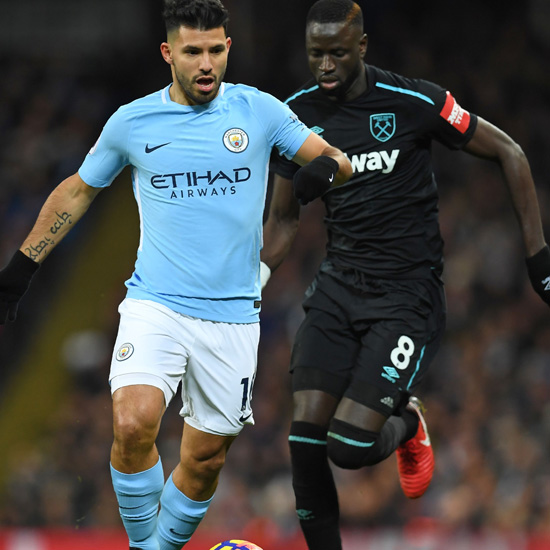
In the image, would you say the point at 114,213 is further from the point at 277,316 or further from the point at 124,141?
the point at 124,141

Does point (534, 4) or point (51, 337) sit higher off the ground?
point (534, 4)

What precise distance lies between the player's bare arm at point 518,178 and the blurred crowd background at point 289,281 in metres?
4.89

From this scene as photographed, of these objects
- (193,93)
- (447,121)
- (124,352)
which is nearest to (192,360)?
(124,352)

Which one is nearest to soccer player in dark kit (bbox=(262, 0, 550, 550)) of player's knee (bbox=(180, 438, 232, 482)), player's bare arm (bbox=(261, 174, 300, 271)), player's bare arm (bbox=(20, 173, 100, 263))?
player's bare arm (bbox=(261, 174, 300, 271))

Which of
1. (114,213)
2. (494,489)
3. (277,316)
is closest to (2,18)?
(114,213)

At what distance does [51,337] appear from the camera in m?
14.8

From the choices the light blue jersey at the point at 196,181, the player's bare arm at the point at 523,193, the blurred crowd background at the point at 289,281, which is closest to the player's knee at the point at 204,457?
the light blue jersey at the point at 196,181

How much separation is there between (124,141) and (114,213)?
10.7 metres

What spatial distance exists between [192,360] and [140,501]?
2.25 feet

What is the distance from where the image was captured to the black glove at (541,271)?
589 centimetres

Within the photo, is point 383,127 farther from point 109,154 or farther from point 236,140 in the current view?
point 109,154

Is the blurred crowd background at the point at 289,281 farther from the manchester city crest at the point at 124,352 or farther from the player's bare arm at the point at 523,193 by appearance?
the manchester city crest at the point at 124,352

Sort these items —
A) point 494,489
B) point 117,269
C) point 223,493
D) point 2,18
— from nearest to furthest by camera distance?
point 494,489 → point 223,493 → point 117,269 → point 2,18

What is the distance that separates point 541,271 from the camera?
19.3 feet
